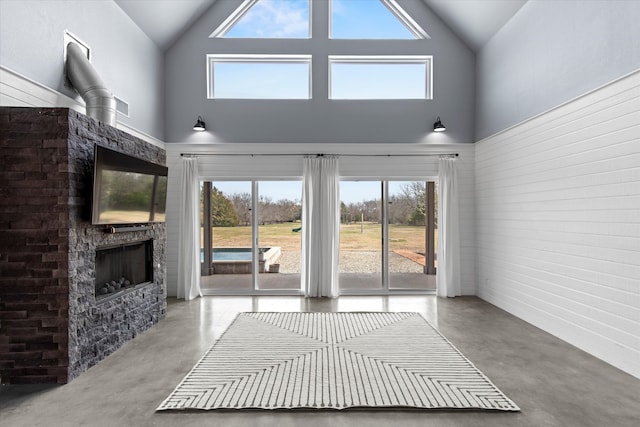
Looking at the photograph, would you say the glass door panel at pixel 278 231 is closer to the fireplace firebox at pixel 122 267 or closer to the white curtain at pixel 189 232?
the white curtain at pixel 189 232

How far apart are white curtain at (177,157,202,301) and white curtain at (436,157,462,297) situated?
151 inches

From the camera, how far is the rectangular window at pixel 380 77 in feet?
19.2

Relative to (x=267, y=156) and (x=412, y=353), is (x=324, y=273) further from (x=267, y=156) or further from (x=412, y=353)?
(x=412, y=353)

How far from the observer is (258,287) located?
5898 millimetres

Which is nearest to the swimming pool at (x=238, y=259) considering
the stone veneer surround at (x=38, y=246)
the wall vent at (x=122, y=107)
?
the wall vent at (x=122, y=107)

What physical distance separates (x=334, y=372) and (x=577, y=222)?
2.79 meters

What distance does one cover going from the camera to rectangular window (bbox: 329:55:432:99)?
5.85 m

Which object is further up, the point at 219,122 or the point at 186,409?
the point at 219,122

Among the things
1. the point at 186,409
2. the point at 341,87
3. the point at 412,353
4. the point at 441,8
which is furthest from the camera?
the point at 341,87

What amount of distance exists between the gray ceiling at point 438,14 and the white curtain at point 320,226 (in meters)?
2.76

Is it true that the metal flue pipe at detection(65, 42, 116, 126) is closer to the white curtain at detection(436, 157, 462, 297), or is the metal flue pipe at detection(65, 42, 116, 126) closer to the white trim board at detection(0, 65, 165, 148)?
the white trim board at detection(0, 65, 165, 148)

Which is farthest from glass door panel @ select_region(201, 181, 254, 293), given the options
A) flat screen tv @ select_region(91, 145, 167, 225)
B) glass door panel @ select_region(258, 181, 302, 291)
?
flat screen tv @ select_region(91, 145, 167, 225)

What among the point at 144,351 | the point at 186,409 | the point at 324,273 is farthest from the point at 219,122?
the point at 186,409

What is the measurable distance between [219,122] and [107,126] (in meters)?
2.46
